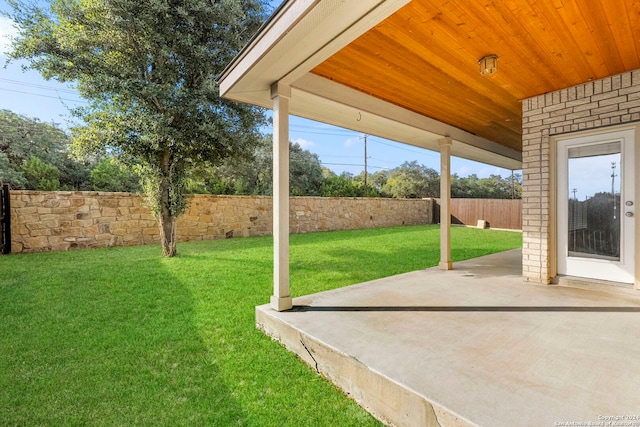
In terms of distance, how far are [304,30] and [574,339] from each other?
9.94ft

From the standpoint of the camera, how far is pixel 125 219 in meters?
8.27

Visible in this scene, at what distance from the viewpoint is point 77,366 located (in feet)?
7.75

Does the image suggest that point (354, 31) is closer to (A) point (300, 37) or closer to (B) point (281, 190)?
(A) point (300, 37)

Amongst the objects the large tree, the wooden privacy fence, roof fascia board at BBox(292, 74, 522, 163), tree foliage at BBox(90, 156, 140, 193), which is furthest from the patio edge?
the wooden privacy fence

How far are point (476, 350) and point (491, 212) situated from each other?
14.6 m

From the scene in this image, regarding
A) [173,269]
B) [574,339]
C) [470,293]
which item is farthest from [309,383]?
[173,269]

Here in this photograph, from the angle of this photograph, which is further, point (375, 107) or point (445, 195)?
point (445, 195)

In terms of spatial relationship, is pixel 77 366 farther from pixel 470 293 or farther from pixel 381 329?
pixel 470 293

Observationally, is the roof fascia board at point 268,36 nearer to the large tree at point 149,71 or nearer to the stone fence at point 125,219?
the large tree at point 149,71

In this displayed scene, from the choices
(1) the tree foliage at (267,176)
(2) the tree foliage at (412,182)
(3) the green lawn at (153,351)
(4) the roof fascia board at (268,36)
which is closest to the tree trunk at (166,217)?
(3) the green lawn at (153,351)

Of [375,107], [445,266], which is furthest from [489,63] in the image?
[445,266]

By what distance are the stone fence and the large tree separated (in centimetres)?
164

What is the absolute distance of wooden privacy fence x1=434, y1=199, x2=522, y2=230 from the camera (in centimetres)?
1398

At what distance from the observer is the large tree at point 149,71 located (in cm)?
615
